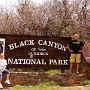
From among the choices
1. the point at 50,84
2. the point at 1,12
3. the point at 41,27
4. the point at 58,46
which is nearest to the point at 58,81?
the point at 50,84

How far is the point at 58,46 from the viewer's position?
40.5ft

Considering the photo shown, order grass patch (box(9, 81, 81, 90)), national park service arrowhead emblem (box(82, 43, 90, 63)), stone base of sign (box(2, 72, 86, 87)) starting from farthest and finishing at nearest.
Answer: national park service arrowhead emblem (box(82, 43, 90, 63)) → stone base of sign (box(2, 72, 86, 87)) → grass patch (box(9, 81, 81, 90))

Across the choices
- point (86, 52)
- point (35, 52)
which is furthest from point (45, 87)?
point (86, 52)

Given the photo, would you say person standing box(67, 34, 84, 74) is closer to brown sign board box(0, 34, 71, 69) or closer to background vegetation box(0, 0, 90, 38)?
brown sign board box(0, 34, 71, 69)

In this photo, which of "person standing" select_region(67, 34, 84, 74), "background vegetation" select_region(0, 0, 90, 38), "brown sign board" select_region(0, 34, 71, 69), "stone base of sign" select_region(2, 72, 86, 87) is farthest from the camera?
"background vegetation" select_region(0, 0, 90, 38)

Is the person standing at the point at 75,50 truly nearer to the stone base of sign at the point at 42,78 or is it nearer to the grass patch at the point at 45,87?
the stone base of sign at the point at 42,78

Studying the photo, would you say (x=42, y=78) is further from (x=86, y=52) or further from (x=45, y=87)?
(x=86, y=52)

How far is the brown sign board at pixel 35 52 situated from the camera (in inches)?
466

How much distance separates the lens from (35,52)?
39.6ft

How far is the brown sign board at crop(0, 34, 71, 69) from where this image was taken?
11836 millimetres

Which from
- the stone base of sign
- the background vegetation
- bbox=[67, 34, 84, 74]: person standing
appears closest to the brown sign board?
bbox=[67, 34, 84, 74]: person standing

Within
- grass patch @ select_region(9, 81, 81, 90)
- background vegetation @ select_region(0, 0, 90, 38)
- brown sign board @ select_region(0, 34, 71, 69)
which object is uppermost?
background vegetation @ select_region(0, 0, 90, 38)

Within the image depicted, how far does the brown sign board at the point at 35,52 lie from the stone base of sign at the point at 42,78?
54 cm

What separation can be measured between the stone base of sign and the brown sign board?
1.79 ft
